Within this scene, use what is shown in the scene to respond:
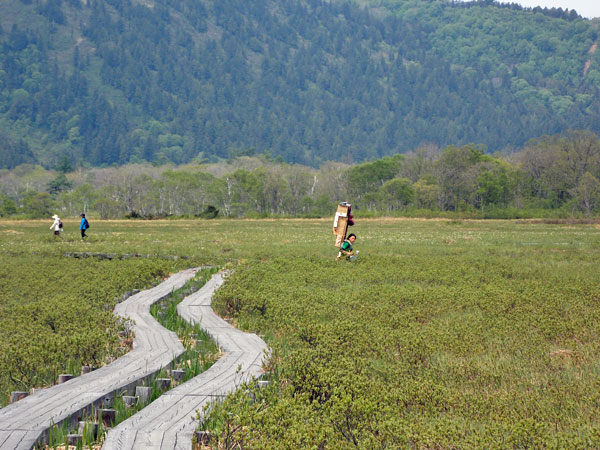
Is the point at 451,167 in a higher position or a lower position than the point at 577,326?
higher

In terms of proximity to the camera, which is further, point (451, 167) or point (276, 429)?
point (451, 167)

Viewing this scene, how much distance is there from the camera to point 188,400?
7.38 meters

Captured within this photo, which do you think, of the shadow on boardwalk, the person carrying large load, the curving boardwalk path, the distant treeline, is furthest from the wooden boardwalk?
the distant treeline

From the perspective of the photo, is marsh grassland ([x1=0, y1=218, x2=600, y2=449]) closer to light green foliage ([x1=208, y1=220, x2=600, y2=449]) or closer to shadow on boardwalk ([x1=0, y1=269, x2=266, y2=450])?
light green foliage ([x1=208, y1=220, x2=600, y2=449])

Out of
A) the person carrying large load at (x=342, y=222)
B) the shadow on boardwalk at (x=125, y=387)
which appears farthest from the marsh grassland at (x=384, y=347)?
the person carrying large load at (x=342, y=222)

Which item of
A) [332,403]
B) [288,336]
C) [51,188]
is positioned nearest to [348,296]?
[288,336]

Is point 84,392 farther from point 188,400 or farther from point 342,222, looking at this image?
point 342,222

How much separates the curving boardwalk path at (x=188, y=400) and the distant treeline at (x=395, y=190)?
260 ft

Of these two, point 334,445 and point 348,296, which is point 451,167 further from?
point 334,445

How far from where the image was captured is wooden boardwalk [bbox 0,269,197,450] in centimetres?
641

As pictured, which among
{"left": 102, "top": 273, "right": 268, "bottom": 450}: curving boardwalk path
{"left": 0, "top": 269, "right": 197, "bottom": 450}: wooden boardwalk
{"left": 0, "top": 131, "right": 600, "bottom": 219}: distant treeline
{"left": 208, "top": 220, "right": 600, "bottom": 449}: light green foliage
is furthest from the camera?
{"left": 0, "top": 131, "right": 600, "bottom": 219}: distant treeline

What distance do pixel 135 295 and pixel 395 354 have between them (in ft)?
28.1

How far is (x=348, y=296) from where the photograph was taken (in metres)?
16.2

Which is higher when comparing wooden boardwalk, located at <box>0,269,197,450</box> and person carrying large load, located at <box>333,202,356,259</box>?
person carrying large load, located at <box>333,202,356,259</box>
